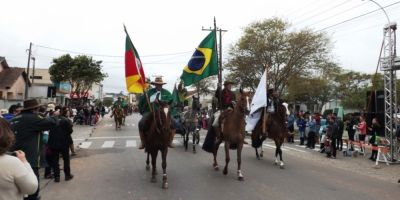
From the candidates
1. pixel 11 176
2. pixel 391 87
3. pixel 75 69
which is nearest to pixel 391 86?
pixel 391 87

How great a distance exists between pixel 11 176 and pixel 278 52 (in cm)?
3485

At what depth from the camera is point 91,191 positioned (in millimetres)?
8977

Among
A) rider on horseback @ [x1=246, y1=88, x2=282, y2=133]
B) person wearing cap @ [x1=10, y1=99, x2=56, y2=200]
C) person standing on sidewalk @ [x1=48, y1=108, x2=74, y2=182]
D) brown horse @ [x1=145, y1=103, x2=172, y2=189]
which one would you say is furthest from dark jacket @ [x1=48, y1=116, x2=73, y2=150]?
rider on horseback @ [x1=246, y1=88, x2=282, y2=133]

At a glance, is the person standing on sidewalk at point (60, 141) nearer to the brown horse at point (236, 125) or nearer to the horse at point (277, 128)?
the brown horse at point (236, 125)

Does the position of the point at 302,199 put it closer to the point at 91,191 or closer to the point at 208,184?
the point at 208,184

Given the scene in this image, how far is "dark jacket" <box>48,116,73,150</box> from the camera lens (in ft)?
32.4

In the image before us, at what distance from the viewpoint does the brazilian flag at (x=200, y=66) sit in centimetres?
1310

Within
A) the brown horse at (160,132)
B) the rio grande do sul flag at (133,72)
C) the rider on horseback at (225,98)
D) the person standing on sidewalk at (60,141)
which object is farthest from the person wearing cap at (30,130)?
the rider on horseback at (225,98)

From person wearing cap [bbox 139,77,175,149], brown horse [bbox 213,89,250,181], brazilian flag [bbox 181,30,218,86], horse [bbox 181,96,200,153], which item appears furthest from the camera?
horse [bbox 181,96,200,153]

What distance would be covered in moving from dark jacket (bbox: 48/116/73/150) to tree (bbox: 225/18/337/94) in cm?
2728

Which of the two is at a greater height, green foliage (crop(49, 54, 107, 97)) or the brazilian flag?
green foliage (crop(49, 54, 107, 97))

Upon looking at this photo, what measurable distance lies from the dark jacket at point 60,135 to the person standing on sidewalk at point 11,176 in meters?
6.56

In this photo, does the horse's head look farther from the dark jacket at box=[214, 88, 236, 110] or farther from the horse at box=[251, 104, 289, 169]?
the horse at box=[251, 104, 289, 169]

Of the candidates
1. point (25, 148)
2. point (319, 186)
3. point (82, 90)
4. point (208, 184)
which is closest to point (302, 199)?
point (319, 186)
